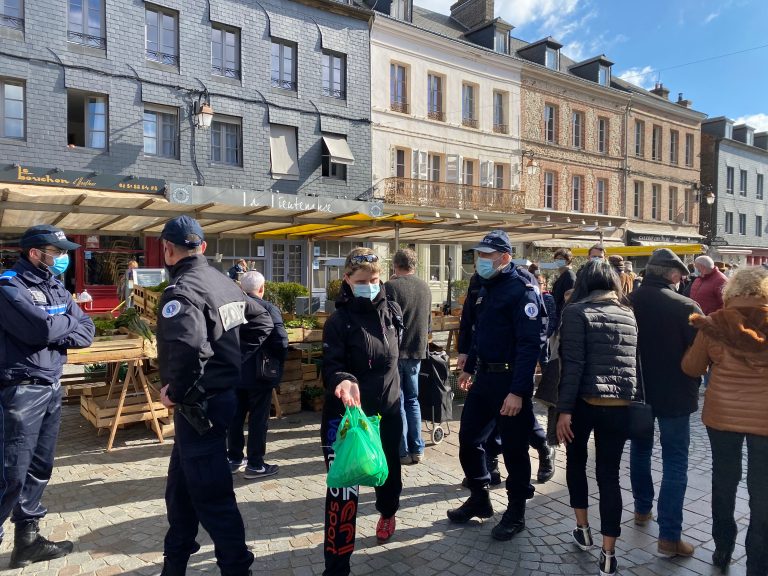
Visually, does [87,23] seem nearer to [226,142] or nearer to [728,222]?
[226,142]

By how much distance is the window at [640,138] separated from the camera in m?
28.5

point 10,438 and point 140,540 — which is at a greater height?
point 10,438

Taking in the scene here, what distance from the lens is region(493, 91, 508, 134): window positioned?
23205 mm

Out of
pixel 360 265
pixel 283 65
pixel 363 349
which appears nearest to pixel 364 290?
pixel 360 265

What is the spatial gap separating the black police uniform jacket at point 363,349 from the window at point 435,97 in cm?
1933

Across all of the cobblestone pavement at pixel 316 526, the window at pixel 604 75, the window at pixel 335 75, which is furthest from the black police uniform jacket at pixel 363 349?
the window at pixel 604 75

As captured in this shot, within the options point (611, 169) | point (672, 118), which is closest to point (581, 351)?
point (611, 169)

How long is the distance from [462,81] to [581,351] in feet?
68.3

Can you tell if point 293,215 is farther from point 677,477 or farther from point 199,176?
point 199,176

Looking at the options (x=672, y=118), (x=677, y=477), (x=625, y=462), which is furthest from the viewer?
(x=672, y=118)

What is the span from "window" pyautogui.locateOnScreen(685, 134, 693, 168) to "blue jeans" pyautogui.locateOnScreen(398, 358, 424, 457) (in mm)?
32146

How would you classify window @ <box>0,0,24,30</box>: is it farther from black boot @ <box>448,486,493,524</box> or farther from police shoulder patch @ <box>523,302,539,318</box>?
black boot @ <box>448,486,493,524</box>

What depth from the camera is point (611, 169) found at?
27281 mm

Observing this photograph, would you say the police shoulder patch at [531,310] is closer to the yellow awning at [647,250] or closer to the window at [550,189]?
the yellow awning at [647,250]
